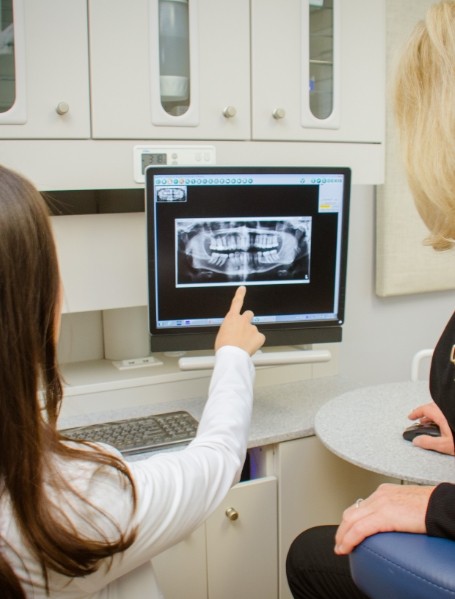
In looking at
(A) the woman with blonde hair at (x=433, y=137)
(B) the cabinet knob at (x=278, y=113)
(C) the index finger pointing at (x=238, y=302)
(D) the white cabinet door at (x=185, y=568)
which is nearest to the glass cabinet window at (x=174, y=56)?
(B) the cabinet knob at (x=278, y=113)

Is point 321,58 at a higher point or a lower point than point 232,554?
higher

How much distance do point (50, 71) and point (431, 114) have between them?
802 mm

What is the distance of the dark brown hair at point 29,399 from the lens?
2.46 feet

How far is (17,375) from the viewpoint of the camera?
0.76m

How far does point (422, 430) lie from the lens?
1447 mm

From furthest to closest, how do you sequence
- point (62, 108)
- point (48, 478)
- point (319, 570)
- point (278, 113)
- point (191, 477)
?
point (278, 113), point (62, 108), point (319, 570), point (191, 477), point (48, 478)

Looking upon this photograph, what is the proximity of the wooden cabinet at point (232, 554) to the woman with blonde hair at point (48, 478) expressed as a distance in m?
0.63

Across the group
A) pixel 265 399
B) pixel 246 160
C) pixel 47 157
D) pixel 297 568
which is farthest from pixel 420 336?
pixel 47 157

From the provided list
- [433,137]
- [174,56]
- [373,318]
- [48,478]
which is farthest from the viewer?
[373,318]

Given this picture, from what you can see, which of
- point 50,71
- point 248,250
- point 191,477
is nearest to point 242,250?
point 248,250

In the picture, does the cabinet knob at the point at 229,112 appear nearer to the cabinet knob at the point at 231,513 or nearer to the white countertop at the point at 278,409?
the white countertop at the point at 278,409

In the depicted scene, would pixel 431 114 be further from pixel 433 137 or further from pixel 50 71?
pixel 50 71

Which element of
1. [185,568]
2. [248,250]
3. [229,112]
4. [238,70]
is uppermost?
[238,70]

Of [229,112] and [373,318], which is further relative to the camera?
[373,318]
